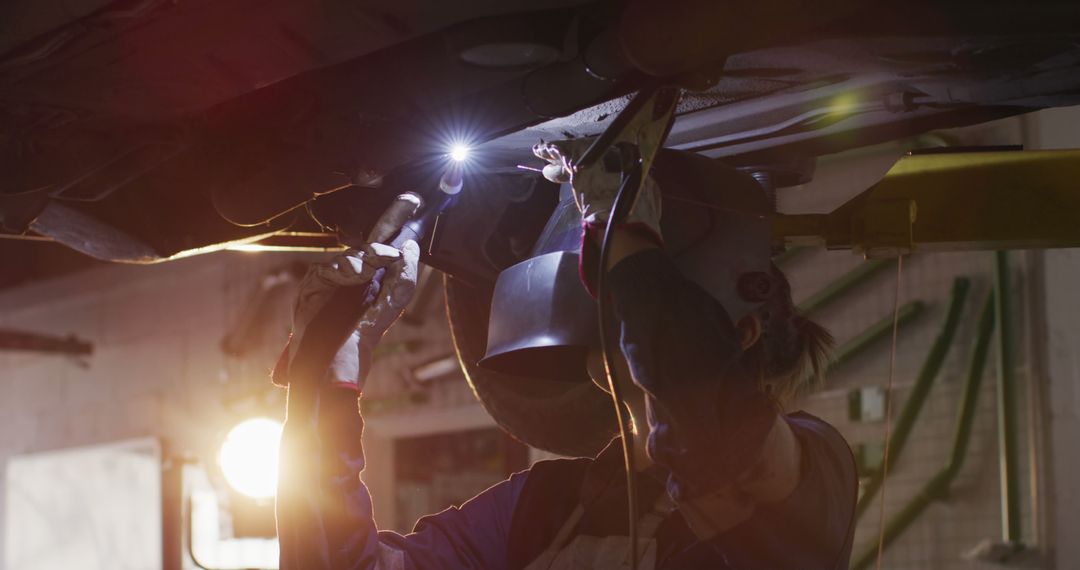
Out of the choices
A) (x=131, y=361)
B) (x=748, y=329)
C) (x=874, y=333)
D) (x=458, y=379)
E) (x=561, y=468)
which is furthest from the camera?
(x=131, y=361)

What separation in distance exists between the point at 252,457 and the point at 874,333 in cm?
254

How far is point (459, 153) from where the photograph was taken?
6.39ft

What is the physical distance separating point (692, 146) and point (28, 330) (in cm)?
640

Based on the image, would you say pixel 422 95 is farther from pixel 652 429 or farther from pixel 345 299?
pixel 652 429

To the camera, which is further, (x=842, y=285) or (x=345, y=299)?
(x=842, y=285)


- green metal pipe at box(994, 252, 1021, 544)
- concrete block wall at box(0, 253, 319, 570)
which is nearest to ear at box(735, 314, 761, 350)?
green metal pipe at box(994, 252, 1021, 544)

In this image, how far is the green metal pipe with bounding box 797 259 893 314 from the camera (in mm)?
3781

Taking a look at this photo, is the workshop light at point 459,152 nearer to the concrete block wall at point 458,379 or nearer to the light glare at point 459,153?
the light glare at point 459,153

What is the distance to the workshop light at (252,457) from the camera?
462 centimetres

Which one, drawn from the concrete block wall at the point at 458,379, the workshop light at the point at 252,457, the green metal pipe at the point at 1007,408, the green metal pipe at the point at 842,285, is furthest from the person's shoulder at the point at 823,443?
the workshop light at the point at 252,457

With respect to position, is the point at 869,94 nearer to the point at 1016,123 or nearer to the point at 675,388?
the point at 675,388

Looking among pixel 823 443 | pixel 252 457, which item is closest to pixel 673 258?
pixel 823 443

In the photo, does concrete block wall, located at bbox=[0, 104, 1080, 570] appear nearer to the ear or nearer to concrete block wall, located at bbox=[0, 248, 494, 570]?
concrete block wall, located at bbox=[0, 248, 494, 570]

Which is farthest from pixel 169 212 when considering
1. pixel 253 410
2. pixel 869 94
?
pixel 253 410
